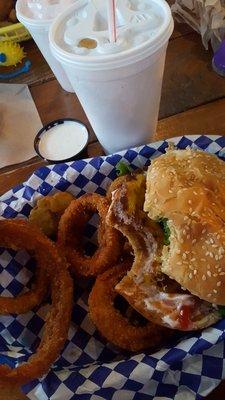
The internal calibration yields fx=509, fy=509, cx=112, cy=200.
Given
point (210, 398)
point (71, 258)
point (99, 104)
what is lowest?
point (210, 398)

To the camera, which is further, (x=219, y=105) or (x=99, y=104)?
(x=219, y=105)

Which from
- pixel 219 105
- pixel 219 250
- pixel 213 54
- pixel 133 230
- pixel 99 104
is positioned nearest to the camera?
pixel 219 250

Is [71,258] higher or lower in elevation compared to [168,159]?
lower

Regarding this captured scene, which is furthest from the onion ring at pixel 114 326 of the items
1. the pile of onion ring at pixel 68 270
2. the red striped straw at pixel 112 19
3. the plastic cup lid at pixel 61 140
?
the red striped straw at pixel 112 19

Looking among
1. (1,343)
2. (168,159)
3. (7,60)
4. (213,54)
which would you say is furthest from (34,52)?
(1,343)

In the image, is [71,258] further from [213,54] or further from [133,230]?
[213,54]

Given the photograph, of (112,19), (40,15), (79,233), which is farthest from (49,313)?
(40,15)

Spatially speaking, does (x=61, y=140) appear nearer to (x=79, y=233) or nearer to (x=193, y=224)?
(x=79, y=233)
